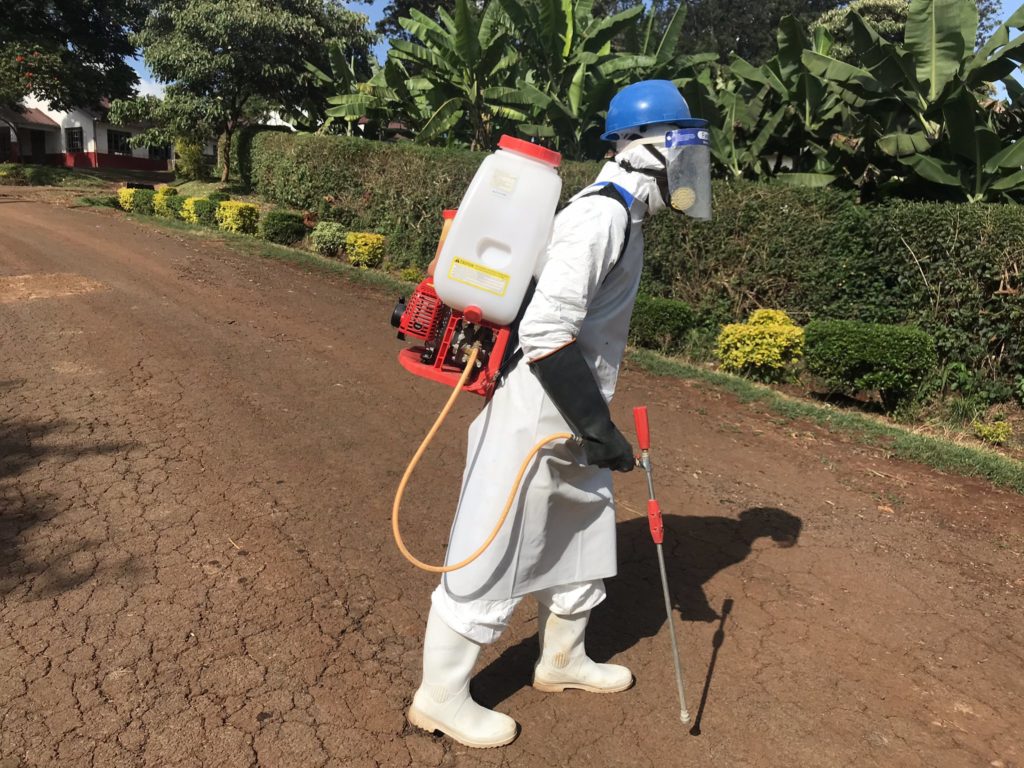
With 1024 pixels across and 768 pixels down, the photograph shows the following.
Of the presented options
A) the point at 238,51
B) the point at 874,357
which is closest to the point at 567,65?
the point at 874,357

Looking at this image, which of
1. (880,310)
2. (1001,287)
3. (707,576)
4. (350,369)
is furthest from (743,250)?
(707,576)

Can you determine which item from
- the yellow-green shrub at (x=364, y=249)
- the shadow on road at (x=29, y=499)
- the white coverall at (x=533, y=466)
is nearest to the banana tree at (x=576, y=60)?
the yellow-green shrub at (x=364, y=249)

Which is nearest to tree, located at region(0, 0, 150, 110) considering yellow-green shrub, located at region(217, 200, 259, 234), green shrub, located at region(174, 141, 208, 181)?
green shrub, located at region(174, 141, 208, 181)

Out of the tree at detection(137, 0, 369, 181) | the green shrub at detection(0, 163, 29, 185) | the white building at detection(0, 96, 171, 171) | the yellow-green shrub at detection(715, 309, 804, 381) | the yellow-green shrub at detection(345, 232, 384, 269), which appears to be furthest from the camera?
the white building at detection(0, 96, 171, 171)

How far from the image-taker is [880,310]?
27.7 feet

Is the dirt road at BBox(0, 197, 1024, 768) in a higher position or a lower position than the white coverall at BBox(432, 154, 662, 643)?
lower

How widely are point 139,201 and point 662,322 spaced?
45.2ft

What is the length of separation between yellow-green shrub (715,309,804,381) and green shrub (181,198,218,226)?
11428 mm

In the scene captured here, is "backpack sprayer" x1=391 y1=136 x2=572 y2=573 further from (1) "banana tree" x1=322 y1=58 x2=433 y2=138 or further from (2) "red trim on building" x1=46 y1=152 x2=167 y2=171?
(2) "red trim on building" x1=46 y1=152 x2=167 y2=171

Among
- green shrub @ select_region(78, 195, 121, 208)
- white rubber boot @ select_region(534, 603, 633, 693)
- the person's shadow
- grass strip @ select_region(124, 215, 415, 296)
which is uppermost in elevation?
white rubber boot @ select_region(534, 603, 633, 693)

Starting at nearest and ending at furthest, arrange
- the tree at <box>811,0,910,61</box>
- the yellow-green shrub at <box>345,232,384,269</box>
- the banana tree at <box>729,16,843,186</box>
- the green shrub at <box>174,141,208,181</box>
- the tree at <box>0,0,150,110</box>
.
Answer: the banana tree at <box>729,16,843,186</box> < the yellow-green shrub at <box>345,232,384,269</box> < the tree at <box>811,0,910,61</box> < the tree at <box>0,0,150,110</box> < the green shrub at <box>174,141,208,181</box>

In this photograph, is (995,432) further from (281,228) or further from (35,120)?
(35,120)

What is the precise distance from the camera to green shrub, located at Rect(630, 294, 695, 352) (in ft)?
30.8

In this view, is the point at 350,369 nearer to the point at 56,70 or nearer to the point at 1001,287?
the point at 1001,287
